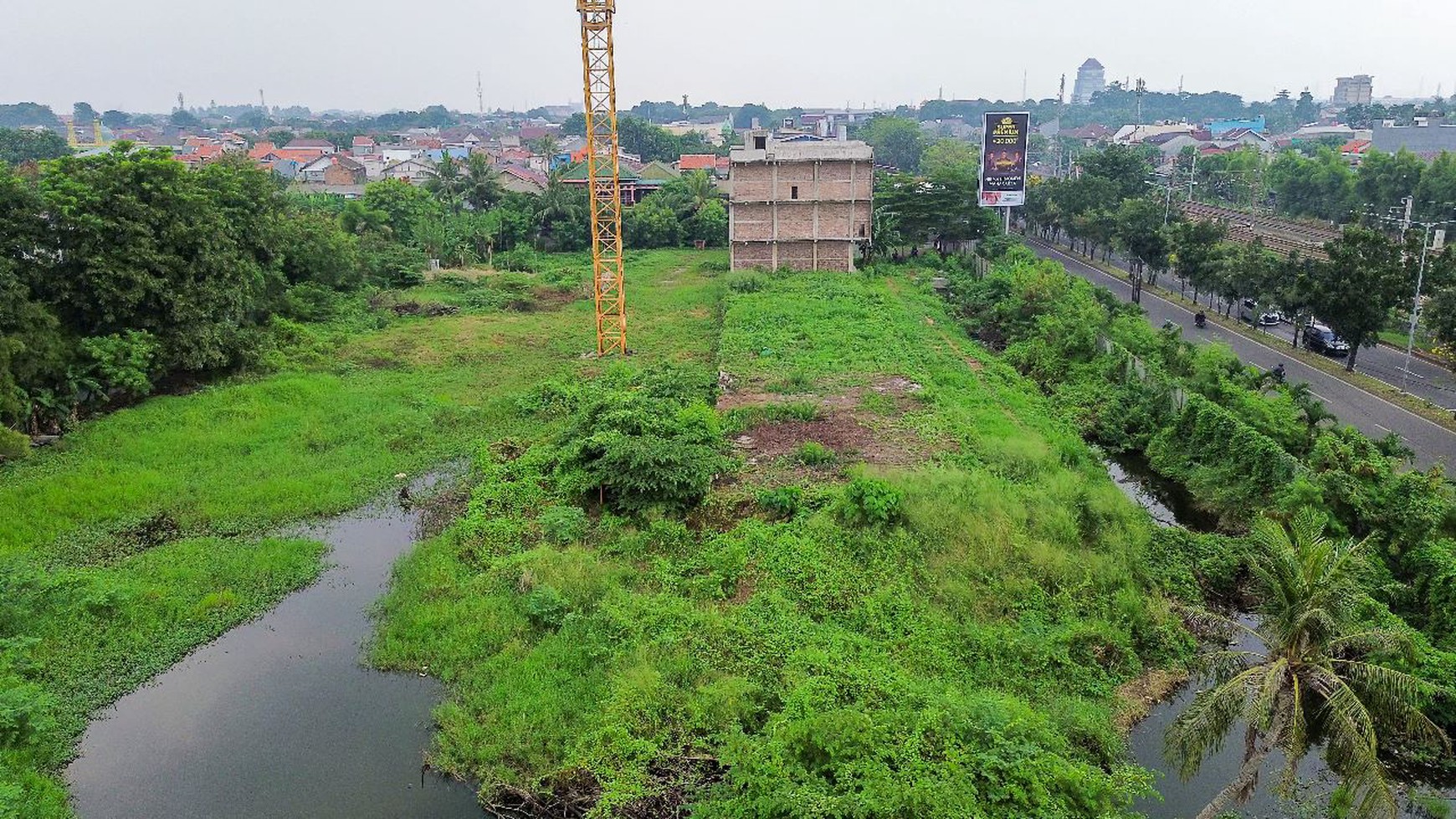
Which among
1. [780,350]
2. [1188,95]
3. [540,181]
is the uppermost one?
[1188,95]

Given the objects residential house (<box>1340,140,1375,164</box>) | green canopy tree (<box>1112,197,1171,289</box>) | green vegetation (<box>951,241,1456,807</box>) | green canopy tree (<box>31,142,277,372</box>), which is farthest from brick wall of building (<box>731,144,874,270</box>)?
residential house (<box>1340,140,1375,164</box>)

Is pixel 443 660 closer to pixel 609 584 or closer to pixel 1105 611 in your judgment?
pixel 609 584

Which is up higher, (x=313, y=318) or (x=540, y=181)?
(x=540, y=181)

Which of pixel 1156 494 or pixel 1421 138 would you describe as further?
pixel 1421 138

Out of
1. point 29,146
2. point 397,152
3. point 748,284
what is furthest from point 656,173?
point 29,146

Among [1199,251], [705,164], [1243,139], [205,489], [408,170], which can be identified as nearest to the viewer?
[205,489]

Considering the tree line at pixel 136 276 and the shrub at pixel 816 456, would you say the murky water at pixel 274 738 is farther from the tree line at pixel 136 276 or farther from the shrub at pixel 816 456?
the tree line at pixel 136 276

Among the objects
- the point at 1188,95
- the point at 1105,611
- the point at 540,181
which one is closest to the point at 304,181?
the point at 540,181

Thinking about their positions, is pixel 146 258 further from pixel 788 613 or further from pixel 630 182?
pixel 630 182
